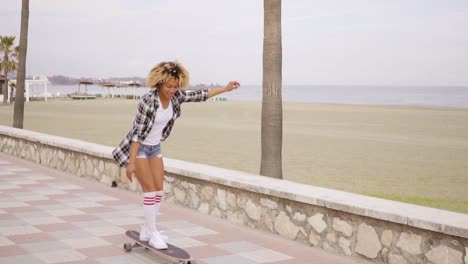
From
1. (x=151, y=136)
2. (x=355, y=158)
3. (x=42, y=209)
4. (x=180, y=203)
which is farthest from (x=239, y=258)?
(x=355, y=158)

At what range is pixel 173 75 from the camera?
210 inches

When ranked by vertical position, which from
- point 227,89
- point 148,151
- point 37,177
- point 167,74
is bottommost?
point 37,177

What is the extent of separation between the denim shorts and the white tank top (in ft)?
0.16

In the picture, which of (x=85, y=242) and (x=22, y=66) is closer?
(x=85, y=242)

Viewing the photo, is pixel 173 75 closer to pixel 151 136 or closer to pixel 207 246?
pixel 151 136

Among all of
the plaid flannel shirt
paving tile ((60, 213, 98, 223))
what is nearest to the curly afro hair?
the plaid flannel shirt

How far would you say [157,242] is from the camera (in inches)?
220

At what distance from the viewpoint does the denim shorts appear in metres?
5.53

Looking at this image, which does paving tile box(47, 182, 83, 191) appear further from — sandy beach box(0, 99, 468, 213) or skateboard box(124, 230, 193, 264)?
sandy beach box(0, 99, 468, 213)

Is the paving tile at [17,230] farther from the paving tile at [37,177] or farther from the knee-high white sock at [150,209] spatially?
the paving tile at [37,177]

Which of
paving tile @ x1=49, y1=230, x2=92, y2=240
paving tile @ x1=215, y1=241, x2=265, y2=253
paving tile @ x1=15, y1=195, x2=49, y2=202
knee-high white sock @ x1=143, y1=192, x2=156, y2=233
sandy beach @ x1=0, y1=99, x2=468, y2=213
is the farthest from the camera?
sandy beach @ x1=0, y1=99, x2=468, y2=213

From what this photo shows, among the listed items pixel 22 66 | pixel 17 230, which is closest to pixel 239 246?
pixel 17 230

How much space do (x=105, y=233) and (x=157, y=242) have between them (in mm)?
1250

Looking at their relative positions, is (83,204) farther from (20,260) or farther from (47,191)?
(20,260)
